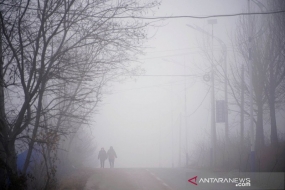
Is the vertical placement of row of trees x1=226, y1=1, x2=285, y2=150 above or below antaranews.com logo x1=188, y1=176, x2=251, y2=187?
above

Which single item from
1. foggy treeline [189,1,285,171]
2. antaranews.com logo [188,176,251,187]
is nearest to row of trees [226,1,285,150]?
foggy treeline [189,1,285,171]

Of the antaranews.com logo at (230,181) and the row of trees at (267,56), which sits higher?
the row of trees at (267,56)

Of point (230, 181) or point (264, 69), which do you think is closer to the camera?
point (230, 181)

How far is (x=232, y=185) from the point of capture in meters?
8.41

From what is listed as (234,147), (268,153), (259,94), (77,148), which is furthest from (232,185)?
(77,148)

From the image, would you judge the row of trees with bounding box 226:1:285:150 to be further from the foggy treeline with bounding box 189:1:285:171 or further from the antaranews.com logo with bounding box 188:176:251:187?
the antaranews.com logo with bounding box 188:176:251:187

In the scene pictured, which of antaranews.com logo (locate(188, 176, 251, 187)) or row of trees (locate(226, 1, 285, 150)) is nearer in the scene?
antaranews.com logo (locate(188, 176, 251, 187))

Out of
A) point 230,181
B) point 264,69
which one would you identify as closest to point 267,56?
point 264,69

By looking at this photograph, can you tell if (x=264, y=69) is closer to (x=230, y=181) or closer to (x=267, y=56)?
(x=267, y=56)

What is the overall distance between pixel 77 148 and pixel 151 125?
108m

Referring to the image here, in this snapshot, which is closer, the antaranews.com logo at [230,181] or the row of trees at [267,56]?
the antaranews.com logo at [230,181]

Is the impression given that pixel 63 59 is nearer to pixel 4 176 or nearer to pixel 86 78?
pixel 86 78

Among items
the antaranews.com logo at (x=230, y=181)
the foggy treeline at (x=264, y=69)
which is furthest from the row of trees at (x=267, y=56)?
the antaranews.com logo at (x=230, y=181)

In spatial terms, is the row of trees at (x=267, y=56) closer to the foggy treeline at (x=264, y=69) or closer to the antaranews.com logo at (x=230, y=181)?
the foggy treeline at (x=264, y=69)
